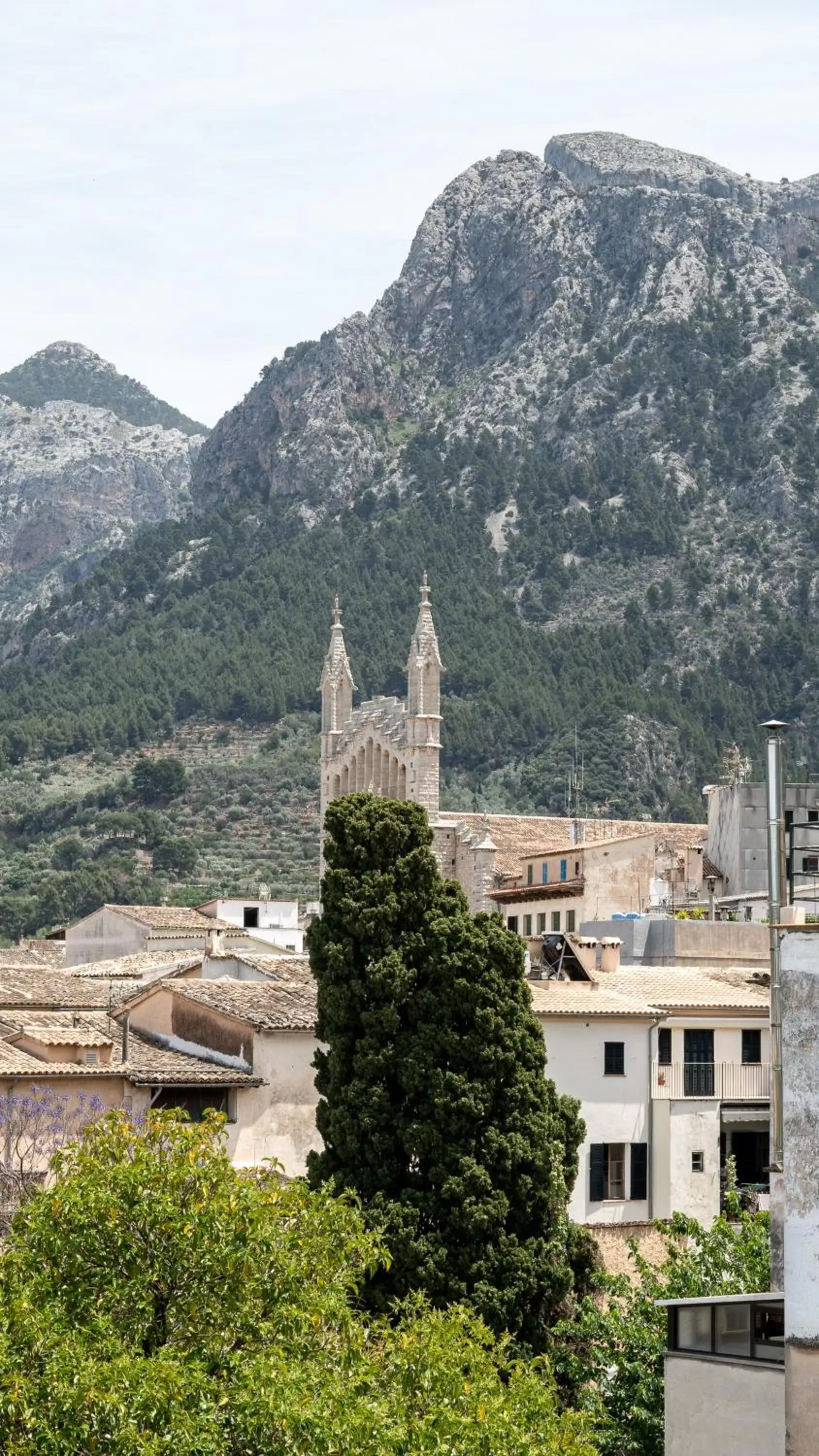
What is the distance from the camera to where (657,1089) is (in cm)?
4666

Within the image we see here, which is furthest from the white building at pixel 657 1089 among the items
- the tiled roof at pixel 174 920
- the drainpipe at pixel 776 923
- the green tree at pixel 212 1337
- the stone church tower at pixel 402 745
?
the stone church tower at pixel 402 745

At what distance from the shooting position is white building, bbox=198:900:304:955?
7256cm

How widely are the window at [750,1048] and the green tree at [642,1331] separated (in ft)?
43.9

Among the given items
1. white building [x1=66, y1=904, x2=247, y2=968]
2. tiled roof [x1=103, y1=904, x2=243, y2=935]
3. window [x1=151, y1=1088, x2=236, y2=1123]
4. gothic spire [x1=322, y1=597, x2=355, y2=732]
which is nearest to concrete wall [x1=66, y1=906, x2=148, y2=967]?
white building [x1=66, y1=904, x2=247, y2=968]

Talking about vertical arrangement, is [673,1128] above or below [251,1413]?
above

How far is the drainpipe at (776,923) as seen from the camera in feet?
60.4

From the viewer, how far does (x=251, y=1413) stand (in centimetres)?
2247

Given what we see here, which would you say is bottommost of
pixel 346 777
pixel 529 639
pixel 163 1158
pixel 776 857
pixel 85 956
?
pixel 163 1158

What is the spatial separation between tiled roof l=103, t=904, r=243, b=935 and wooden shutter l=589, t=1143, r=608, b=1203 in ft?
71.1

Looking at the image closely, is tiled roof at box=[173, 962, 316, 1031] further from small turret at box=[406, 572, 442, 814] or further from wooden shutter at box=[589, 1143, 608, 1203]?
small turret at box=[406, 572, 442, 814]

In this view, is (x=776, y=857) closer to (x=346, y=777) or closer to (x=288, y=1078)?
(x=288, y=1078)

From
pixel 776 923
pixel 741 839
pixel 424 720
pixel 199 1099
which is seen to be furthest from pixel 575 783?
pixel 776 923

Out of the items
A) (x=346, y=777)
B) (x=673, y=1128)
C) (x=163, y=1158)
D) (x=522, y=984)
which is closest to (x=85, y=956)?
(x=346, y=777)

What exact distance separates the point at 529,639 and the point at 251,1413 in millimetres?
168062
